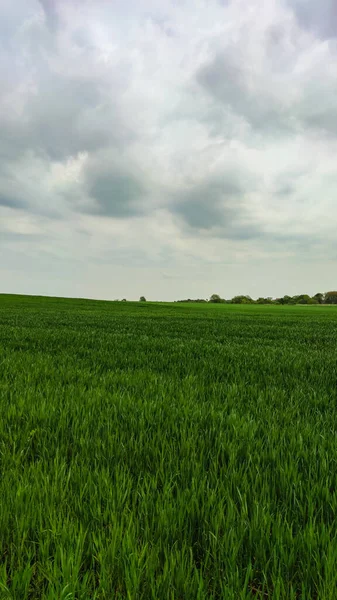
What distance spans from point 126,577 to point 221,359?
18.9 ft

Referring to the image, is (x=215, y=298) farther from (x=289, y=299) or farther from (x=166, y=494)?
(x=166, y=494)

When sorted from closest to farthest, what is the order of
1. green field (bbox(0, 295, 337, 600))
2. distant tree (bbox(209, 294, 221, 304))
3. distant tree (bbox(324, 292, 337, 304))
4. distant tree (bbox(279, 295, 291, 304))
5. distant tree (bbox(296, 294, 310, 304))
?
green field (bbox(0, 295, 337, 600)), distant tree (bbox(279, 295, 291, 304)), distant tree (bbox(296, 294, 310, 304)), distant tree (bbox(209, 294, 221, 304)), distant tree (bbox(324, 292, 337, 304))

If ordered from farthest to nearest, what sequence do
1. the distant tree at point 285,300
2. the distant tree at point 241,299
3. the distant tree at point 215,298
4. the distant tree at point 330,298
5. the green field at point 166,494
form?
the distant tree at point 330,298 → the distant tree at point 215,298 → the distant tree at point 285,300 → the distant tree at point 241,299 → the green field at point 166,494

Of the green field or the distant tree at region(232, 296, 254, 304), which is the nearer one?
the green field

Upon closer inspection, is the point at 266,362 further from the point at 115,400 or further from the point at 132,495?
the point at 132,495

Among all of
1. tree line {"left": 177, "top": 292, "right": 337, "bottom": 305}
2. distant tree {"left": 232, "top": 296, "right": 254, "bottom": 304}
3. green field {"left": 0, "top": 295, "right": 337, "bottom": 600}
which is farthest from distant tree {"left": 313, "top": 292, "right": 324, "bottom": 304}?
green field {"left": 0, "top": 295, "right": 337, "bottom": 600}

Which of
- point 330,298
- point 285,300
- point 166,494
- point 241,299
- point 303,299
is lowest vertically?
point 166,494

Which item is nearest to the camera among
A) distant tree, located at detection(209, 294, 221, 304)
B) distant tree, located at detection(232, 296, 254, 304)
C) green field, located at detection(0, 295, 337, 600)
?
green field, located at detection(0, 295, 337, 600)

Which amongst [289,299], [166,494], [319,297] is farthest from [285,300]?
[166,494]

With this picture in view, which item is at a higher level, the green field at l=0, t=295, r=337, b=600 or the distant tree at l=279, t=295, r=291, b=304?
the distant tree at l=279, t=295, r=291, b=304

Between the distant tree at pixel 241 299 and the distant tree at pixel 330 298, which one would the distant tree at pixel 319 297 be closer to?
the distant tree at pixel 330 298

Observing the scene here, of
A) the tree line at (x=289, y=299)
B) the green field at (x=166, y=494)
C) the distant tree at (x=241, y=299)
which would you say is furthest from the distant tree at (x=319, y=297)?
the green field at (x=166, y=494)

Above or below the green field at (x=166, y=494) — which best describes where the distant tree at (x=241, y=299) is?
above

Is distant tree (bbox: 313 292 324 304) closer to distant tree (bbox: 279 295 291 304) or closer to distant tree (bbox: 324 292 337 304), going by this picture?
distant tree (bbox: 324 292 337 304)
